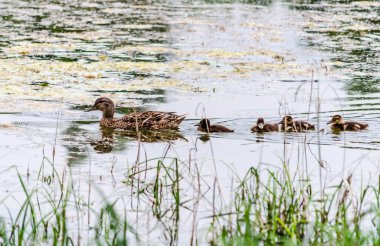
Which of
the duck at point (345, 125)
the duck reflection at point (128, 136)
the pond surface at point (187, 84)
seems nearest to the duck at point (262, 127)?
the pond surface at point (187, 84)

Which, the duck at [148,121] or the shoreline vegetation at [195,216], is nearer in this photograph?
the shoreline vegetation at [195,216]

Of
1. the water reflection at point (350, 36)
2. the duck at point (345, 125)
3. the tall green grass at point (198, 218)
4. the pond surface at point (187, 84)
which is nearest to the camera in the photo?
the tall green grass at point (198, 218)

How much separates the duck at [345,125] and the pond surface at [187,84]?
0.08m

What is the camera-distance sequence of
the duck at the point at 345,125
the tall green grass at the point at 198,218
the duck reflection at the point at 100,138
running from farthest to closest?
the duck at the point at 345,125, the duck reflection at the point at 100,138, the tall green grass at the point at 198,218

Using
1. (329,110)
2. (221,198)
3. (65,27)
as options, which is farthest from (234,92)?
(65,27)

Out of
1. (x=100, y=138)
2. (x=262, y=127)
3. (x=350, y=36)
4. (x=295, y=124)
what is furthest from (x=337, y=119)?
(x=350, y=36)

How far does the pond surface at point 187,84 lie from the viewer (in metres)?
7.27

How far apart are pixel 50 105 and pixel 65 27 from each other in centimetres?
724

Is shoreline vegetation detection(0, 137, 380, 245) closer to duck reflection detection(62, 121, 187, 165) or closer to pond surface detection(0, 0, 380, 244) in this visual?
pond surface detection(0, 0, 380, 244)

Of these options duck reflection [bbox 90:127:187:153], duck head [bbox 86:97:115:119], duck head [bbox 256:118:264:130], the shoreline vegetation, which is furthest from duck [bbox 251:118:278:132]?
the shoreline vegetation

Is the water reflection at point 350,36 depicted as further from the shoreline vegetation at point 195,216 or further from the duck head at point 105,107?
the shoreline vegetation at point 195,216

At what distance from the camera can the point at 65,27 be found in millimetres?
17062

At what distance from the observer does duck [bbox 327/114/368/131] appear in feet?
28.8

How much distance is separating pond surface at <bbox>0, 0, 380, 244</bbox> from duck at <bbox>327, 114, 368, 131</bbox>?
76 millimetres
